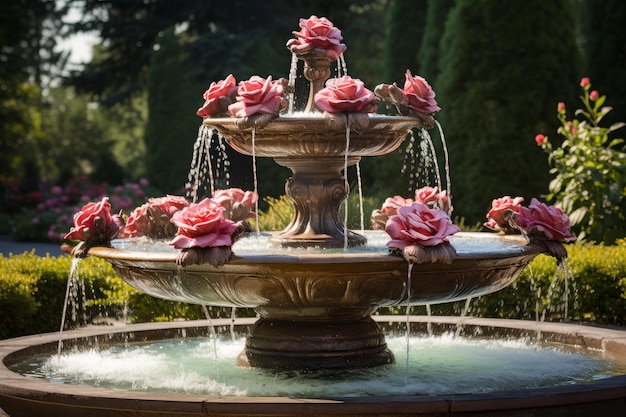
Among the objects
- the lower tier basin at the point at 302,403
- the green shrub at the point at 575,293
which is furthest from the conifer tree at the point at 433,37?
the lower tier basin at the point at 302,403

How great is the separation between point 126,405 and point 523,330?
362 cm

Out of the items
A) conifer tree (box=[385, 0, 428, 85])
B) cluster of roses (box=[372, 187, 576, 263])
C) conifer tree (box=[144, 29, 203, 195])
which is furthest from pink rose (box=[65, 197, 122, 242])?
conifer tree (box=[144, 29, 203, 195])

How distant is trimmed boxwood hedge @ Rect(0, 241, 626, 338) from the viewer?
955 centimetres

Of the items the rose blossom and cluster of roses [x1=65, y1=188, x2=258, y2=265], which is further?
the rose blossom

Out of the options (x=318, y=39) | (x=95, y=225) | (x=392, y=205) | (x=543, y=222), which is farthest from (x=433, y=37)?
(x=95, y=225)

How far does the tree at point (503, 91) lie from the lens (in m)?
15.5

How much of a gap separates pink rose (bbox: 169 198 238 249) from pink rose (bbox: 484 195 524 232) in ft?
6.87

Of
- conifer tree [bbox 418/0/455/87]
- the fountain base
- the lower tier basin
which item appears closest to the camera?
the lower tier basin

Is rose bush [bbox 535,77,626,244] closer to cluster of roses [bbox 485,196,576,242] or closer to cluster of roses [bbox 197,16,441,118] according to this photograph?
cluster of roses [bbox 485,196,576,242]

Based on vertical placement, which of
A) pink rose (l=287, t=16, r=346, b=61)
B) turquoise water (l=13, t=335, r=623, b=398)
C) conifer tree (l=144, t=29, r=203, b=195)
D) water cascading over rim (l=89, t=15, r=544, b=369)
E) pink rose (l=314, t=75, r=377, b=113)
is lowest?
→ turquoise water (l=13, t=335, r=623, b=398)

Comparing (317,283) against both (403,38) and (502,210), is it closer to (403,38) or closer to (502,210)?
(502,210)

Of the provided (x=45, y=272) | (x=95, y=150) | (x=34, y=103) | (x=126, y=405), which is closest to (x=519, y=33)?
(x=45, y=272)

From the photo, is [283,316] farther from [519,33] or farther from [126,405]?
[519,33]

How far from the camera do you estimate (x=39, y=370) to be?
22.2 ft
